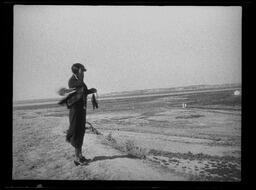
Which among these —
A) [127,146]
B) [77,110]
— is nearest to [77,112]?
[77,110]

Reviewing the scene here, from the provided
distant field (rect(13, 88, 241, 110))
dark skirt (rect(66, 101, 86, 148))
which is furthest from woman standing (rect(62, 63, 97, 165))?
distant field (rect(13, 88, 241, 110))

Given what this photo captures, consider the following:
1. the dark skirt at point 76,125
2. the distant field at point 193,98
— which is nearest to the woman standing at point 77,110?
the dark skirt at point 76,125

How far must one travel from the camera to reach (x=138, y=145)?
2.79 metres

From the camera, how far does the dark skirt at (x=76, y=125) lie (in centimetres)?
274

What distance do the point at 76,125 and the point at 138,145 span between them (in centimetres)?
60

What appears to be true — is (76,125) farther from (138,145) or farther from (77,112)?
(138,145)

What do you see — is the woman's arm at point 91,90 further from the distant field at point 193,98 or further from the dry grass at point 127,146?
the dry grass at point 127,146

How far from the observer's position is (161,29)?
286cm

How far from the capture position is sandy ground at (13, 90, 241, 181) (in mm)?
2709

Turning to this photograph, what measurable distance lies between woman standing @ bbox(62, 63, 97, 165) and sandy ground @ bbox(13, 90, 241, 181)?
0.06 meters

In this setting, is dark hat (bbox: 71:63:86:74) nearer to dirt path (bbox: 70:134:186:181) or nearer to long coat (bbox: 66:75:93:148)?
long coat (bbox: 66:75:93:148)
